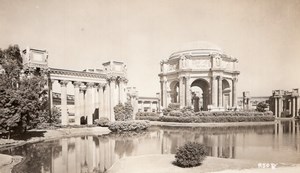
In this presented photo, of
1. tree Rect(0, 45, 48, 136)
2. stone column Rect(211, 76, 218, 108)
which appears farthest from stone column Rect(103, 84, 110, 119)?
stone column Rect(211, 76, 218, 108)

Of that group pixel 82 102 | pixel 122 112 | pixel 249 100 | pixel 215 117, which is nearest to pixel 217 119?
pixel 215 117

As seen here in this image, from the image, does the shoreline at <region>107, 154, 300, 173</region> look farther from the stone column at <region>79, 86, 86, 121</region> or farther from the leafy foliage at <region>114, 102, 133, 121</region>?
the stone column at <region>79, 86, 86, 121</region>

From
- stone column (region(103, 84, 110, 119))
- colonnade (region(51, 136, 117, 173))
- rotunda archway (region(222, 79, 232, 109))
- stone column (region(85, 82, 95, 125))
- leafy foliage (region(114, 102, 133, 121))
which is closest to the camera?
colonnade (region(51, 136, 117, 173))

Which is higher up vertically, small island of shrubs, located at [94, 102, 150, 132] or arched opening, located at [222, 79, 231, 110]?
arched opening, located at [222, 79, 231, 110]

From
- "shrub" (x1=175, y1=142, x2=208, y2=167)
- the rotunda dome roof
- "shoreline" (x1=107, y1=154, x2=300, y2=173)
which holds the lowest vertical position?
"shoreline" (x1=107, y1=154, x2=300, y2=173)

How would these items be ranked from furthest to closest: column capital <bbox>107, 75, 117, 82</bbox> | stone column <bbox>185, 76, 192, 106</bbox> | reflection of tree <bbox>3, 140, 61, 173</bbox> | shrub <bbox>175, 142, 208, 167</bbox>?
stone column <bbox>185, 76, 192, 106</bbox>, column capital <bbox>107, 75, 117, 82</bbox>, reflection of tree <bbox>3, 140, 61, 173</bbox>, shrub <bbox>175, 142, 208, 167</bbox>

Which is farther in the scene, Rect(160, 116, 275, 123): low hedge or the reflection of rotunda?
the reflection of rotunda

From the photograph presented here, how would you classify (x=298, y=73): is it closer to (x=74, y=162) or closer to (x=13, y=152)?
(x=74, y=162)
